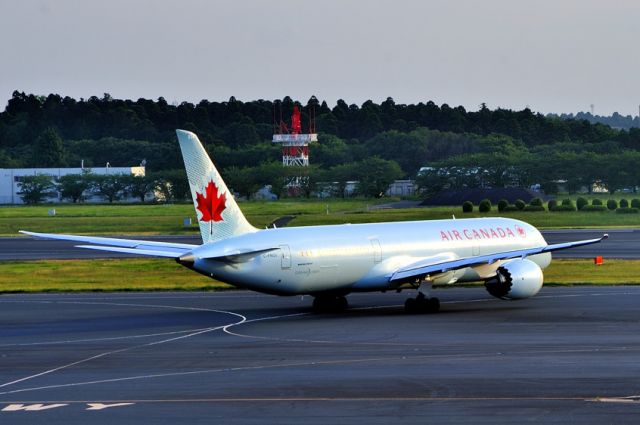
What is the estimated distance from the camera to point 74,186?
178 metres

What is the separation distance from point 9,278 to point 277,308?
2438 centimetres

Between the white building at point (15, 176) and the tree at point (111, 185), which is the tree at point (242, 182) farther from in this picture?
the white building at point (15, 176)

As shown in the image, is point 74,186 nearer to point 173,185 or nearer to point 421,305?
point 173,185

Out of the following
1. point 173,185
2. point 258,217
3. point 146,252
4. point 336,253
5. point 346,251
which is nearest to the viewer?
point 146,252

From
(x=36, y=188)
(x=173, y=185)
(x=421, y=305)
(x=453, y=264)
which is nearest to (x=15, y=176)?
(x=36, y=188)

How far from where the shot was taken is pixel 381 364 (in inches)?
1315

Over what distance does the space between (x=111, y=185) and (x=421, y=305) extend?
134 m

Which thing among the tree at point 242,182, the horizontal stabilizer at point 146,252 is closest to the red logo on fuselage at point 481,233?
the horizontal stabilizer at point 146,252

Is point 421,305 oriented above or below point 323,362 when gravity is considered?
above

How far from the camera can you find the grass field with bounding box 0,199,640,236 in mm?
105438

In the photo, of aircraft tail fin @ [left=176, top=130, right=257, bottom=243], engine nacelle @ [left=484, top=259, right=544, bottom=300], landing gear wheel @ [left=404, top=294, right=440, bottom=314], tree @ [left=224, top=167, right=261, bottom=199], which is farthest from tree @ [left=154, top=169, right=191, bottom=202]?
aircraft tail fin @ [left=176, top=130, right=257, bottom=243]

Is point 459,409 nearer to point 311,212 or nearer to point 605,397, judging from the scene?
point 605,397

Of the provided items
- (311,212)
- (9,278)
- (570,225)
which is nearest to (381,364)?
(9,278)

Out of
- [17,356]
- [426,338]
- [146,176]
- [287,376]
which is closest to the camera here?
[287,376]
